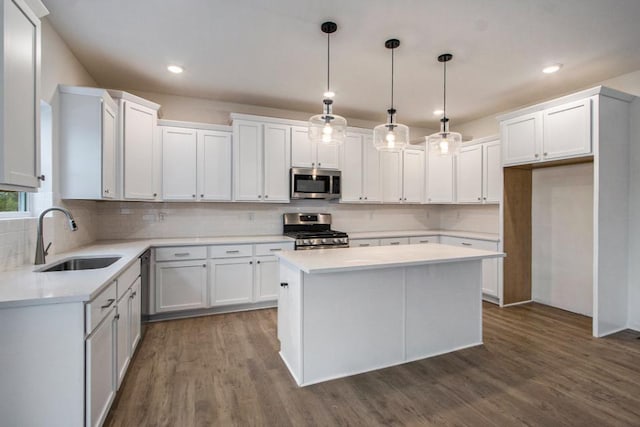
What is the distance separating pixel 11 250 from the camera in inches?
80.3

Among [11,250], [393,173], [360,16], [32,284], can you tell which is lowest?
[32,284]

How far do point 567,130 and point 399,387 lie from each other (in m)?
3.17

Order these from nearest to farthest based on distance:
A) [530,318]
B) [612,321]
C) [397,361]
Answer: [397,361]
[612,321]
[530,318]

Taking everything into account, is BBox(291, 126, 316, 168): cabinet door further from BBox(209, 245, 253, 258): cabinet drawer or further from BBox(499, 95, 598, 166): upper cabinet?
BBox(499, 95, 598, 166): upper cabinet

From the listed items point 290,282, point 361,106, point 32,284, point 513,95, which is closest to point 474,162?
point 513,95

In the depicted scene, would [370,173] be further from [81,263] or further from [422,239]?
[81,263]

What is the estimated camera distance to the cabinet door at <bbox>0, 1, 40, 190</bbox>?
1.50m

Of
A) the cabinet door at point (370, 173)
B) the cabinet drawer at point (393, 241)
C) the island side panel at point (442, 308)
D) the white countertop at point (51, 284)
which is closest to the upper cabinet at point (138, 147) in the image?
the white countertop at point (51, 284)

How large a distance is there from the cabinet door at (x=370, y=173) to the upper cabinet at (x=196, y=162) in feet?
6.61

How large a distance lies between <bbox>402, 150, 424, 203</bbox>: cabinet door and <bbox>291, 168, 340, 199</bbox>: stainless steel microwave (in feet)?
4.17

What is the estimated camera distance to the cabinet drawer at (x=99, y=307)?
153 cm

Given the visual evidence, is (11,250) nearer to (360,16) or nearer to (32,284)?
(32,284)

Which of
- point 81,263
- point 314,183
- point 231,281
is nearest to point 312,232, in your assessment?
point 314,183

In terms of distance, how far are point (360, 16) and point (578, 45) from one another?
2042 millimetres
